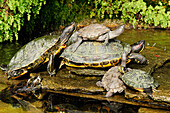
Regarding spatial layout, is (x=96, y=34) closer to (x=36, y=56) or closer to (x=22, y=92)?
(x=36, y=56)

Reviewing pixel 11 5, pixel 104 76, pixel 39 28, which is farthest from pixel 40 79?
pixel 39 28

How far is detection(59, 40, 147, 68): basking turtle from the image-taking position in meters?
4.47

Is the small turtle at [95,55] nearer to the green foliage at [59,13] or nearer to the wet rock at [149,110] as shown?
the wet rock at [149,110]

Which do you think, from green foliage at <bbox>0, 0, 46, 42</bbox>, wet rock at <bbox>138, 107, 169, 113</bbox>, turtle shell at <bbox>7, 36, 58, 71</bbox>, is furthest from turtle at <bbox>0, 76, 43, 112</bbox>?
green foliage at <bbox>0, 0, 46, 42</bbox>

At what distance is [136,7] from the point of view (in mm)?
9961

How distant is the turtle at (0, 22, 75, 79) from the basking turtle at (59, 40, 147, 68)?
0.89ft

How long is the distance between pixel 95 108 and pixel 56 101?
0.85 metres

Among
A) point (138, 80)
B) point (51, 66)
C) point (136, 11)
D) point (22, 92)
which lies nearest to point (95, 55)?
point (51, 66)

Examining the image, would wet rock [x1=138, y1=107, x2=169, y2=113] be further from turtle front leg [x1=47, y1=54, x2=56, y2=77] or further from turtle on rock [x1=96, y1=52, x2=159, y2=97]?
turtle front leg [x1=47, y1=54, x2=56, y2=77]

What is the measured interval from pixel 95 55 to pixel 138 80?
120 cm

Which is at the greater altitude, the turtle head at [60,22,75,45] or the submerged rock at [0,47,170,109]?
the turtle head at [60,22,75,45]

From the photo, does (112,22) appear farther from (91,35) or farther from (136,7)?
(91,35)

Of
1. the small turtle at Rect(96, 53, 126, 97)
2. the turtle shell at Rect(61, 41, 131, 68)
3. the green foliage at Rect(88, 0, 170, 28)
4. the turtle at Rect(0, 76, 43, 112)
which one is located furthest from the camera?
the green foliage at Rect(88, 0, 170, 28)

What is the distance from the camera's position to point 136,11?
10.1m
